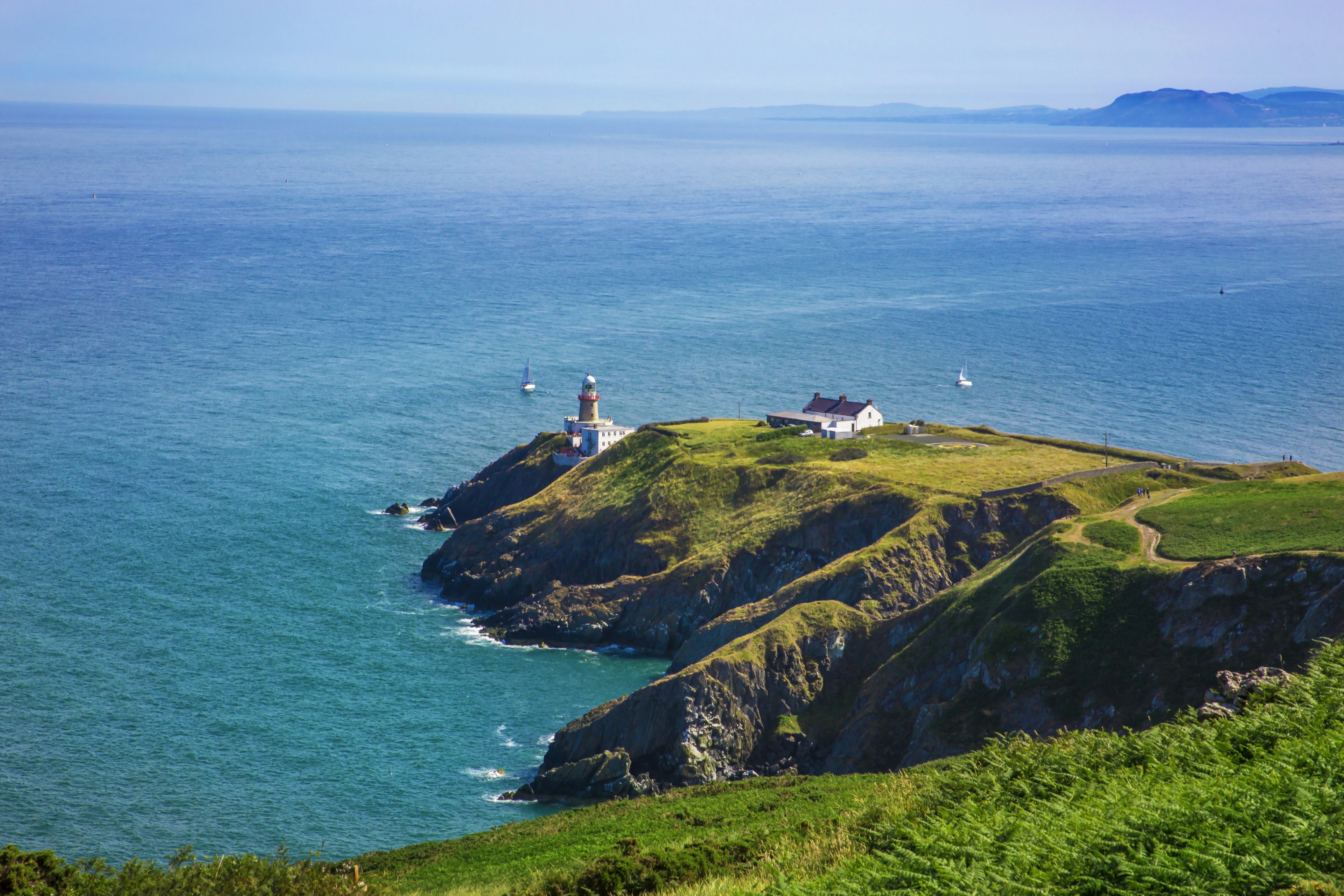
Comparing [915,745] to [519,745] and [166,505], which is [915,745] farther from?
[166,505]

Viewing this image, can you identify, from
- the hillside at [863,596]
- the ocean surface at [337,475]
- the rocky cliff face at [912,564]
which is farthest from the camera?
the rocky cliff face at [912,564]

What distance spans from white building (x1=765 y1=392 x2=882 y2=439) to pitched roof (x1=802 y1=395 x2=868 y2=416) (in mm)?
35

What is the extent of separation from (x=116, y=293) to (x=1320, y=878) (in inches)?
8276

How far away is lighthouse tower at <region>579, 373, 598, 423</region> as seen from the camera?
119m

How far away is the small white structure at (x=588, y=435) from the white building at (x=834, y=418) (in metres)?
15.6

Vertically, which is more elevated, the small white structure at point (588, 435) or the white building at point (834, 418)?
the white building at point (834, 418)

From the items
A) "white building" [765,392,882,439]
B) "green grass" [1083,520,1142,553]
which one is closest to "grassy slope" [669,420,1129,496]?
"white building" [765,392,882,439]

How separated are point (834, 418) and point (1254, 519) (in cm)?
5068

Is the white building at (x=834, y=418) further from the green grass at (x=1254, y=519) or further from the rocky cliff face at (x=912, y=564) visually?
the green grass at (x=1254, y=519)

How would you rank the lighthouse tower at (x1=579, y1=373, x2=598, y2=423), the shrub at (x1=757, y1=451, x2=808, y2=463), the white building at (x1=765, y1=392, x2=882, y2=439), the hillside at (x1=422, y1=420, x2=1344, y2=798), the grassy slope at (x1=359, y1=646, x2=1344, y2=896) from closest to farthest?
1. the grassy slope at (x1=359, y1=646, x2=1344, y2=896)
2. the hillside at (x1=422, y1=420, x2=1344, y2=798)
3. the shrub at (x1=757, y1=451, x2=808, y2=463)
4. the white building at (x1=765, y1=392, x2=882, y2=439)
5. the lighthouse tower at (x1=579, y1=373, x2=598, y2=423)

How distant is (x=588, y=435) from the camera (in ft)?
366

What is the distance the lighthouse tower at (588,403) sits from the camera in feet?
390

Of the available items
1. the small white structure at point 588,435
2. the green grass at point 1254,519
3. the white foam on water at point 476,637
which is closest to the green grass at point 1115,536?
the green grass at point 1254,519

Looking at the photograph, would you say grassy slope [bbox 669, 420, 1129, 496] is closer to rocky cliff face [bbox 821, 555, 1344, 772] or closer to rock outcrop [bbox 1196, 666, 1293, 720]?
rocky cliff face [bbox 821, 555, 1344, 772]
